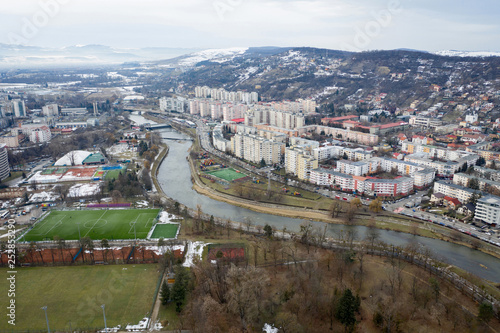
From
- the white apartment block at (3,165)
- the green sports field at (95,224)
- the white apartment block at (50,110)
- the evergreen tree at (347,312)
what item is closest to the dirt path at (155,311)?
the green sports field at (95,224)

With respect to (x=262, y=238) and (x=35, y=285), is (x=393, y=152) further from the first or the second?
(x=35, y=285)

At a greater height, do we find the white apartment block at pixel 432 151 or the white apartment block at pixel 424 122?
the white apartment block at pixel 424 122

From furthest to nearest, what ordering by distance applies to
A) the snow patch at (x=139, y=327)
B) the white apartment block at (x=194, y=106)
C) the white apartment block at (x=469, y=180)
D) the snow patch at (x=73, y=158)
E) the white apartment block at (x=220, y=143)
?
the white apartment block at (x=194, y=106)
the white apartment block at (x=220, y=143)
the snow patch at (x=73, y=158)
the white apartment block at (x=469, y=180)
the snow patch at (x=139, y=327)

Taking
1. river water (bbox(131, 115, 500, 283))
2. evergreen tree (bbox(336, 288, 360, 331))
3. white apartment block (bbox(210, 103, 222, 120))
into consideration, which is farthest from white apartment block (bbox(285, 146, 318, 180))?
white apartment block (bbox(210, 103, 222, 120))

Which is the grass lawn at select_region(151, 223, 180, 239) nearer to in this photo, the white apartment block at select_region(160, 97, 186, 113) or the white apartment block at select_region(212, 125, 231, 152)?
the white apartment block at select_region(212, 125, 231, 152)

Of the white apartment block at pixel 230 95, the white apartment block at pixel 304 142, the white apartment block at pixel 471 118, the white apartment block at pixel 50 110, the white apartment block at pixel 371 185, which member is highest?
the white apartment block at pixel 230 95

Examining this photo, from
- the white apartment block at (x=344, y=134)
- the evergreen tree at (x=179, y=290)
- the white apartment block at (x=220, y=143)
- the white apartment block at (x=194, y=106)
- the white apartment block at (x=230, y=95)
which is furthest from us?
the white apartment block at (x=230, y=95)

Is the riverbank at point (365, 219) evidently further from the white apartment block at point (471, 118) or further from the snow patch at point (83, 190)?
the white apartment block at point (471, 118)
